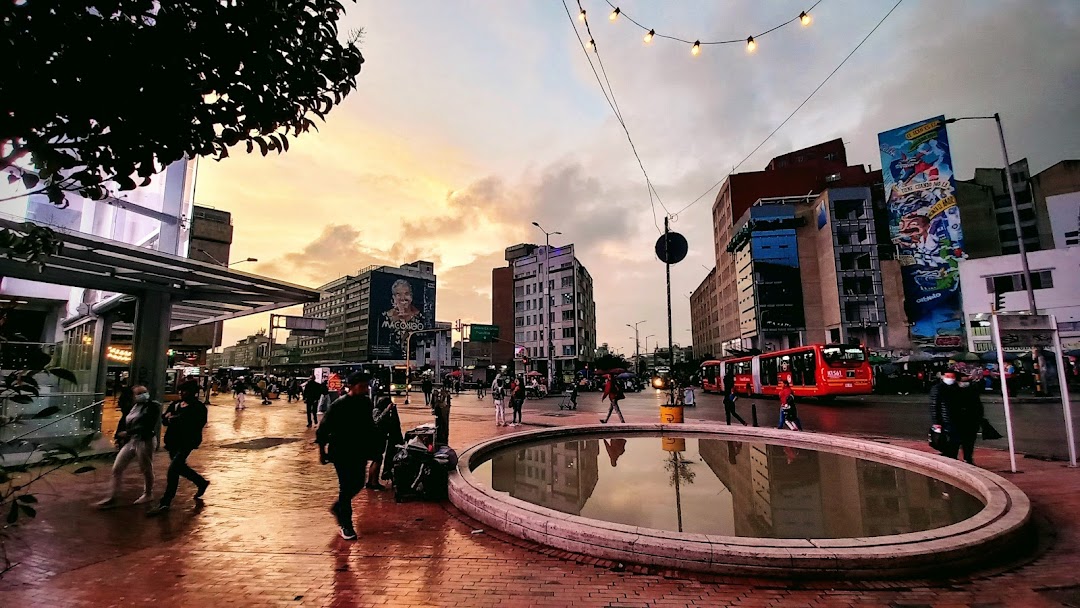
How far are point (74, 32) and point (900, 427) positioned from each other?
1933 cm

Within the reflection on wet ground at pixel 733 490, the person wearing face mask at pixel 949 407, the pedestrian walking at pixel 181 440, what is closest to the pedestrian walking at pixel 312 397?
the reflection on wet ground at pixel 733 490

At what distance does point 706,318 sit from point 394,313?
223 ft

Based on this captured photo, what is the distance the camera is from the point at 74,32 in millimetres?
2348

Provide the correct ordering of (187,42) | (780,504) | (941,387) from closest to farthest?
(187,42) < (780,504) < (941,387)

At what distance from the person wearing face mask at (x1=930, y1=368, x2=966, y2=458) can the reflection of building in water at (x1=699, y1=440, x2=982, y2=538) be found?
791 millimetres

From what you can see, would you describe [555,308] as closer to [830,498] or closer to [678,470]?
[678,470]

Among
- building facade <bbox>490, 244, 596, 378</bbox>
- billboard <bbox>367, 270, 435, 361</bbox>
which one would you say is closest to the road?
building facade <bbox>490, 244, 596, 378</bbox>

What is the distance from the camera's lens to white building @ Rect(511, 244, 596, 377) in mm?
70250

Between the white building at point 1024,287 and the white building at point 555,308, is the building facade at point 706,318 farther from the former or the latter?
the white building at point 1024,287

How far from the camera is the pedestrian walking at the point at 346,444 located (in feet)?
17.8

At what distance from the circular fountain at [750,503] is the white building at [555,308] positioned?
185 ft

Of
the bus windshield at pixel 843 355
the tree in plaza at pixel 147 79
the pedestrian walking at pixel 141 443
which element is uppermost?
the tree in plaza at pixel 147 79

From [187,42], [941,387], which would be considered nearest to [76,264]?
[187,42]

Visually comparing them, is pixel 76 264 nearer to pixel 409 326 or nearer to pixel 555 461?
pixel 555 461
